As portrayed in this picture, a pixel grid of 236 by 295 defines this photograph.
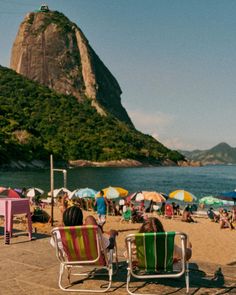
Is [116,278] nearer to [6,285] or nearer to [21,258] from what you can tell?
[6,285]

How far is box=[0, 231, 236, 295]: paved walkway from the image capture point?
471cm

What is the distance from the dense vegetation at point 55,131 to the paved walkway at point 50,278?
10107 centimetres

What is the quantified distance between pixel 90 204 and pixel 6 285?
75.0 feet

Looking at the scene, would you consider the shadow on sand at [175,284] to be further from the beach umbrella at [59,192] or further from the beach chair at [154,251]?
the beach umbrella at [59,192]

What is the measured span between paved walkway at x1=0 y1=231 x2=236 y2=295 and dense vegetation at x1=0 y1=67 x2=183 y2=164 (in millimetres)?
101066

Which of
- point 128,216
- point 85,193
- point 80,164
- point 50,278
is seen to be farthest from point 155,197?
point 80,164

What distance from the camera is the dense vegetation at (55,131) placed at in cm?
11981

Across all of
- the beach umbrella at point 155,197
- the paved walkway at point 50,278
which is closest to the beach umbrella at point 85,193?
the beach umbrella at point 155,197

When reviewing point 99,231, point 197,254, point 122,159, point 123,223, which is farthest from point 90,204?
point 122,159

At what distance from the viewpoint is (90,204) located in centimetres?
2767

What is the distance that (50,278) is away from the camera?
5.27 m

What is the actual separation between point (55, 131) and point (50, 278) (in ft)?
494

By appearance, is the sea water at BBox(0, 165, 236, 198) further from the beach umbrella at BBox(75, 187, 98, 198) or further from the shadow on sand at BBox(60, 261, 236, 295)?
the shadow on sand at BBox(60, 261, 236, 295)

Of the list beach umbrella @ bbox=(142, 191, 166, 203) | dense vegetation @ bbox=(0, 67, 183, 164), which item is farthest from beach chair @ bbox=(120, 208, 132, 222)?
dense vegetation @ bbox=(0, 67, 183, 164)
